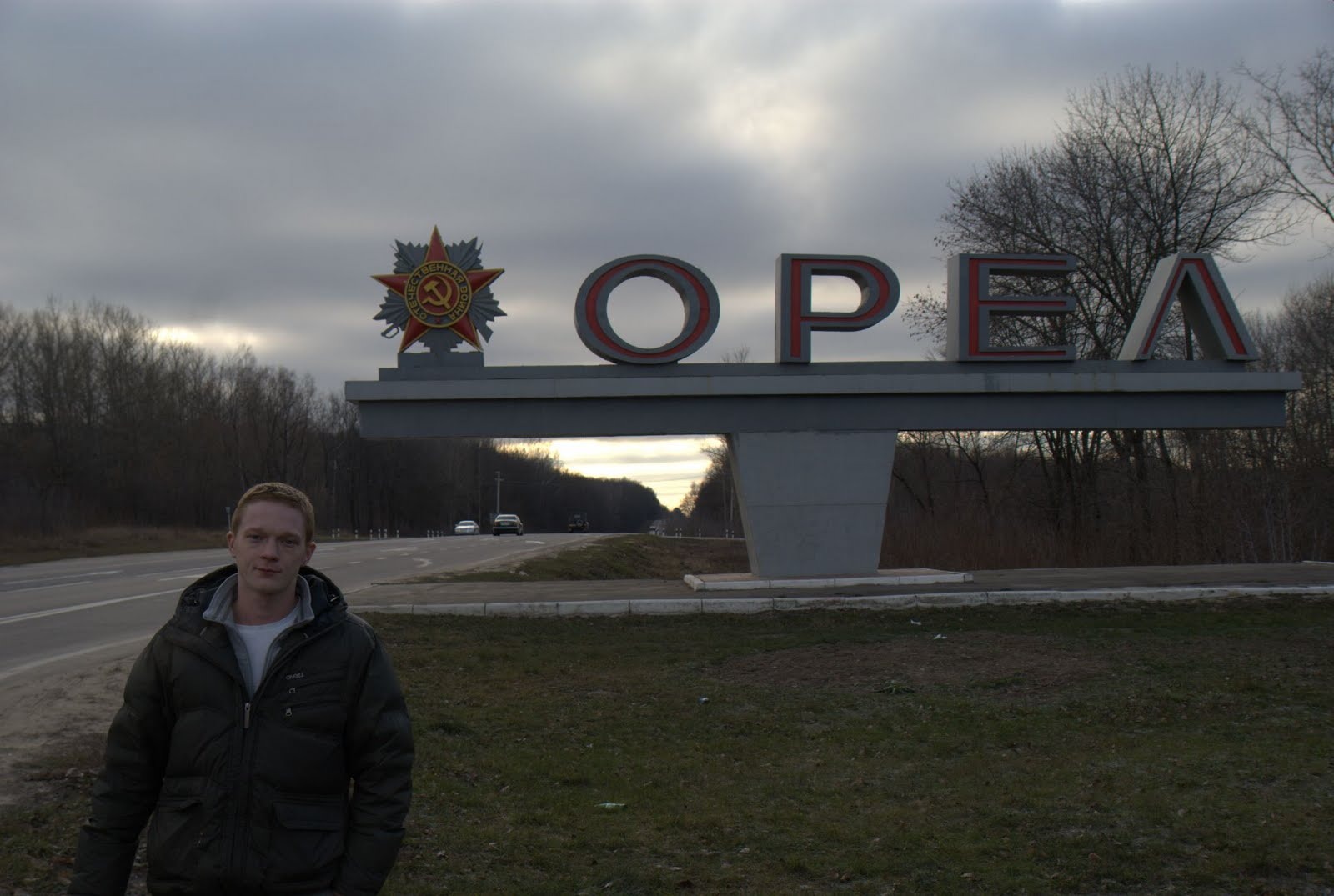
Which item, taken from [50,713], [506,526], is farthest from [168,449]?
[50,713]

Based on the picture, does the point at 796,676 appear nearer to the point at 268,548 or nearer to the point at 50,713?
the point at 50,713

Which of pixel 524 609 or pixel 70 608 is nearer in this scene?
pixel 524 609

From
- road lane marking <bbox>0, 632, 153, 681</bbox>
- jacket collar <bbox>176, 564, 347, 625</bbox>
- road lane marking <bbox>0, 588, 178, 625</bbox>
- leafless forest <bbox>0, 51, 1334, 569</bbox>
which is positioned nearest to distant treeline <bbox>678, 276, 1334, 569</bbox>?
leafless forest <bbox>0, 51, 1334, 569</bbox>

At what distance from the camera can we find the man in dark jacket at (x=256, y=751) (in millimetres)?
3113

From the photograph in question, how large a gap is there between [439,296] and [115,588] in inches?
367

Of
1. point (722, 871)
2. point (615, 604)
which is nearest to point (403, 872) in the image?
point (722, 871)

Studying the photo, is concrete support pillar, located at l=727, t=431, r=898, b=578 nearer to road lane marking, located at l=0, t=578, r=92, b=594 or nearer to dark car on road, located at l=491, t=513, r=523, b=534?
road lane marking, located at l=0, t=578, r=92, b=594

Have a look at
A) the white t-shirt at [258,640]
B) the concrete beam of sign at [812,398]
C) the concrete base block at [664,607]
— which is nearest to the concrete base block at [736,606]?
the concrete base block at [664,607]

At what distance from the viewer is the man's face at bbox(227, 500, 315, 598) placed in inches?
129

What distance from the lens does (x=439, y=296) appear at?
63.7 ft

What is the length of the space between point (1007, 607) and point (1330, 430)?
24925 mm

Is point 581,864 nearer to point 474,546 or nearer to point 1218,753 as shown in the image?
point 1218,753

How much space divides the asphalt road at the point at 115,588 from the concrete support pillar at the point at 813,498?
7.25 metres

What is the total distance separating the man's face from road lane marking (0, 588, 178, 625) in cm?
1477
